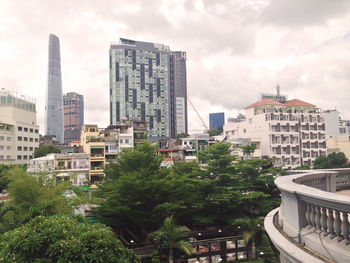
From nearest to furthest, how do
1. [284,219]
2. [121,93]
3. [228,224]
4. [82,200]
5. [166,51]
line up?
[284,219] < [82,200] < [228,224] < [121,93] < [166,51]

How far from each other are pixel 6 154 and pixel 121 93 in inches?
1806

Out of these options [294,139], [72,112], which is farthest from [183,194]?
[72,112]

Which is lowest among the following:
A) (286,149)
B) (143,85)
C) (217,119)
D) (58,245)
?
(58,245)

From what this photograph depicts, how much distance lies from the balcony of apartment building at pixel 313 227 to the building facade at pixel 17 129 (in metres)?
50.2

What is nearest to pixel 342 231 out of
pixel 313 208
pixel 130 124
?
pixel 313 208

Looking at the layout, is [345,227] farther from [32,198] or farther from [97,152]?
[97,152]

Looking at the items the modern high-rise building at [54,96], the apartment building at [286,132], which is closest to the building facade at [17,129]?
the apartment building at [286,132]

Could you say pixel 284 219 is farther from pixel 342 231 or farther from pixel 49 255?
pixel 49 255

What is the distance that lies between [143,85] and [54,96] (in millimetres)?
98698

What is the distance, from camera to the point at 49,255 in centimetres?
697

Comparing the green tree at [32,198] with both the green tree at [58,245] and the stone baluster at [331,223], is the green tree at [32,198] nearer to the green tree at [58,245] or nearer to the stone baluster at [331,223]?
the green tree at [58,245]

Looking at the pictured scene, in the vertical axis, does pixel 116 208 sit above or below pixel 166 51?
below

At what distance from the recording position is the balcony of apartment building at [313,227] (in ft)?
10.4

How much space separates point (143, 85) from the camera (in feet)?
303
